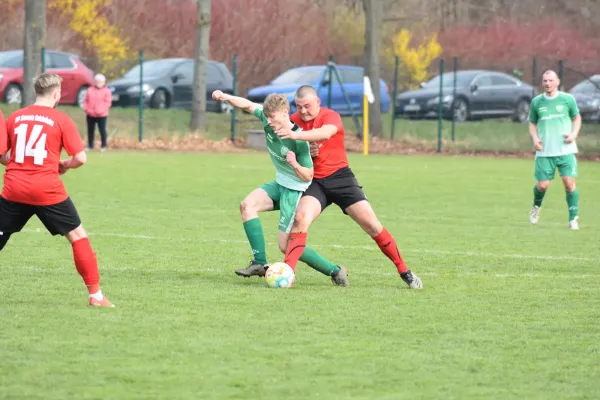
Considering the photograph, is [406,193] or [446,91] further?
[446,91]

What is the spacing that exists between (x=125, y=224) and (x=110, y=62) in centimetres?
2377

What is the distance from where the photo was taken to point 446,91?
34.0 m

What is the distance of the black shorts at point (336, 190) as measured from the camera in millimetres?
9555

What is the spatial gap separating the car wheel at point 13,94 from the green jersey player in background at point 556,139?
1956cm

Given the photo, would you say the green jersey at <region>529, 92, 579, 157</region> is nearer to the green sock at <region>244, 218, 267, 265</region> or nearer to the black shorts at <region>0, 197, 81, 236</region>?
the green sock at <region>244, 218, 267, 265</region>

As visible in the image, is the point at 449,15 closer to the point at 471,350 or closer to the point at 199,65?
the point at 199,65

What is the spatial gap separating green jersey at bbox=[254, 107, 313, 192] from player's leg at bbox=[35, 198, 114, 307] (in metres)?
1.95

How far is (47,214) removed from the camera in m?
8.00

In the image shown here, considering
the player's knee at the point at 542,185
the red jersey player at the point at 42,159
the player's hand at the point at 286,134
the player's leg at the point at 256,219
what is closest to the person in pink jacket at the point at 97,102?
the player's knee at the point at 542,185

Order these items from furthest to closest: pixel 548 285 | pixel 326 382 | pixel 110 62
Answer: pixel 110 62, pixel 548 285, pixel 326 382

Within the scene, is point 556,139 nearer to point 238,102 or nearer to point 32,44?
point 238,102

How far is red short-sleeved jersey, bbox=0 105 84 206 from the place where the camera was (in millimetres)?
7871

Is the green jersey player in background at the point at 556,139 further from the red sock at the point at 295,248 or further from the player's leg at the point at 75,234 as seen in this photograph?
the player's leg at the point at 75,234

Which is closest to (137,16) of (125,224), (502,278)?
(125,224)
